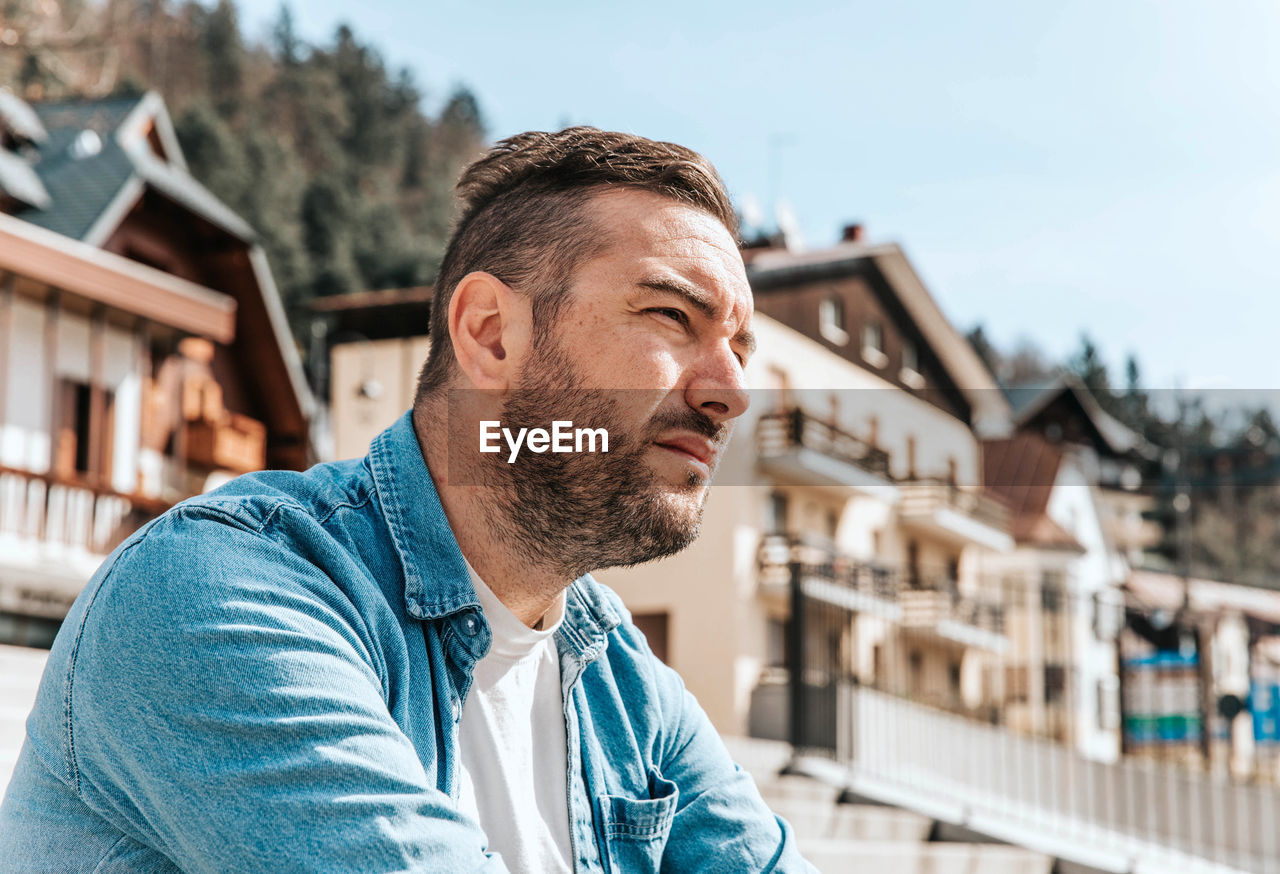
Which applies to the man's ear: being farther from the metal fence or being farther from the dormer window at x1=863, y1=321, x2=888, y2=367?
the dormer window at x1=863, y1=321, x2=888, y2=367

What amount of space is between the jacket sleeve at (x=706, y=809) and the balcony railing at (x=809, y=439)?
22093 mm

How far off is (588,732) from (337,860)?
580 mm

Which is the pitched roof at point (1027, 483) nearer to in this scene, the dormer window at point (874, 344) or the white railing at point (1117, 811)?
the dormer window at point (874, 344)

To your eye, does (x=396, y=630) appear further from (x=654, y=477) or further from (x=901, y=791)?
(x=901, y=791)

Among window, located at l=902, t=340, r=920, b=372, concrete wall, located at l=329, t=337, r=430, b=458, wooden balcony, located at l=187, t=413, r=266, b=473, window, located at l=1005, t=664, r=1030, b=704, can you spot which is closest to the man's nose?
wooden balcony, located at l=187, t=413, r=266, b=473

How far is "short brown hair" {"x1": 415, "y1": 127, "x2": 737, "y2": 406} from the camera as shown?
59.4 inches

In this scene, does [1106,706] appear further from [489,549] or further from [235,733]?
[235,733]

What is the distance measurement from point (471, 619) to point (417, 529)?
0.37 ft

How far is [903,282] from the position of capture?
99.3ft

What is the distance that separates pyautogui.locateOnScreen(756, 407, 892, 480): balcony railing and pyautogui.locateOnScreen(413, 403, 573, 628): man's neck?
73.4ft

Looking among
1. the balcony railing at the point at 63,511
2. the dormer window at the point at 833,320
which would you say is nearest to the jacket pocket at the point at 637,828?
the balcony railing at the point at 63,511

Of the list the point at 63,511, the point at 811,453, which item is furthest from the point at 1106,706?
the point at 63,511

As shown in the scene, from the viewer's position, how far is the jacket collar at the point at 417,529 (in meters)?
1.40

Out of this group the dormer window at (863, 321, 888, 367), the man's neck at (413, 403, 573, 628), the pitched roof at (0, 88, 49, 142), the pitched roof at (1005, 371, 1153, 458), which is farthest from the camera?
the pitched roof at (1005, 371, 1153, 458)
